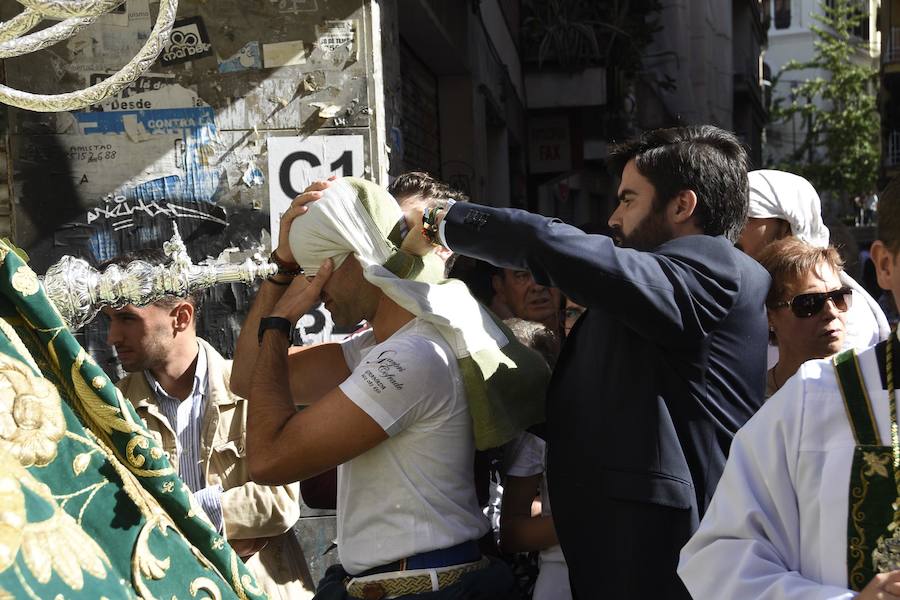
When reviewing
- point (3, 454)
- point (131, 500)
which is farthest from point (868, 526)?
point (3, 454)

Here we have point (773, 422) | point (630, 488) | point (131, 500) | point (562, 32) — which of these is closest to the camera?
point (131, 500)

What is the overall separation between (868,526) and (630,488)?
91cm

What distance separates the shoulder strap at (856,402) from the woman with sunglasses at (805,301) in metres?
1.61

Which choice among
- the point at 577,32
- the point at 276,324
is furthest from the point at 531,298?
the point at 577,32

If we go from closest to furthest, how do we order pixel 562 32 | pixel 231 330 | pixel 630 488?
pixel 630 488
pixel 231 330
pixel 562 32

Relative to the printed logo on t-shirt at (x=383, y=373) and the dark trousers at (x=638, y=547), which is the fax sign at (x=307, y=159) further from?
the dark trousers at (x=638, y=547)

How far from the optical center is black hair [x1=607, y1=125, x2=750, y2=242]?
2.82m

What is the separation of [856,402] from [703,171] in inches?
45.3

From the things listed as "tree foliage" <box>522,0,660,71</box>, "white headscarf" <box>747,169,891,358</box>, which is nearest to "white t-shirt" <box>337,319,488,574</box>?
"white headscarf" <box>747,169,891,358</box>

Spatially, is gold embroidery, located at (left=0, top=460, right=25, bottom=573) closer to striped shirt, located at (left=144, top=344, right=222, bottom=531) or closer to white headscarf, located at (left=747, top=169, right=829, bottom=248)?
striped shirt, located at (left=144, top=344, right=222, bottom=531)

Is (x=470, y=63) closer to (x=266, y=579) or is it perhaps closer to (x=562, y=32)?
(x=562, y=32)

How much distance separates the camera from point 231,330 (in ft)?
18.0

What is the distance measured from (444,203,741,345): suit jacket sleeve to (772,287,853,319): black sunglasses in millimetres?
800

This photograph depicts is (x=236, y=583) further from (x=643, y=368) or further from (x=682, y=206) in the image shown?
(x=682, y=206)
